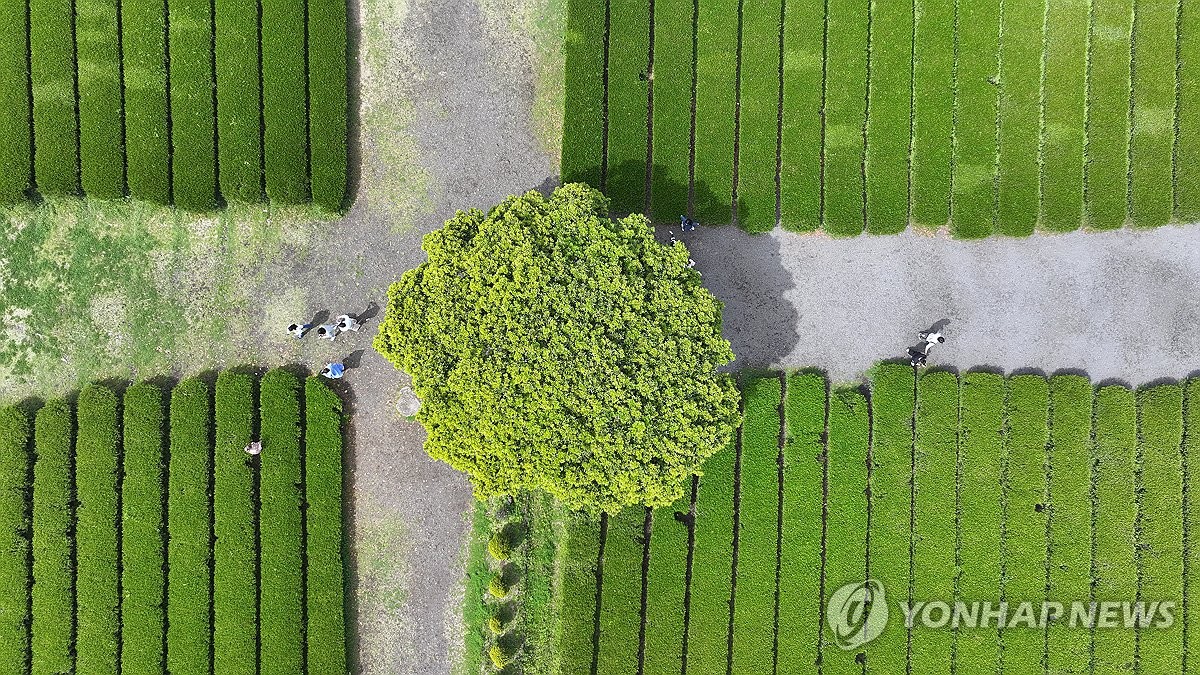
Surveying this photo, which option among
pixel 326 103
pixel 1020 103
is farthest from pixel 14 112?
pixel 1020 103

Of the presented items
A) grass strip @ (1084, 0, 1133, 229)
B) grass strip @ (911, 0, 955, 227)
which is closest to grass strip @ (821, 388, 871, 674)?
grass strip @ (911, 0, 955, 227)

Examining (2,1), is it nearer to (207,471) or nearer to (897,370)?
(207,471)

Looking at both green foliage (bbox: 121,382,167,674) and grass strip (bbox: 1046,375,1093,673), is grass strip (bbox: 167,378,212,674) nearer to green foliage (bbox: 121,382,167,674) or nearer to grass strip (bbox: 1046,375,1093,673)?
green foliage (bbox: 121,382,167,674)

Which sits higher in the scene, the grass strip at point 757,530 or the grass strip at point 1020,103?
the grass strip at point 1020,103

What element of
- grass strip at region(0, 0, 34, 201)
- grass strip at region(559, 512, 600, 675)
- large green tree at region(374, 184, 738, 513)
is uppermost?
grass strip at region(0, 0, 34, 201)

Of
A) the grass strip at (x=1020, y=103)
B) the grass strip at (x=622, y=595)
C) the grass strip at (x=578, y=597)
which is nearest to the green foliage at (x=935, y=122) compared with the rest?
the grass strip at (x=1020, y=103)

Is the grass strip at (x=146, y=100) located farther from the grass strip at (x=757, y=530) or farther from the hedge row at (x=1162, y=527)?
the hedge row at (x=1162, y=527)
